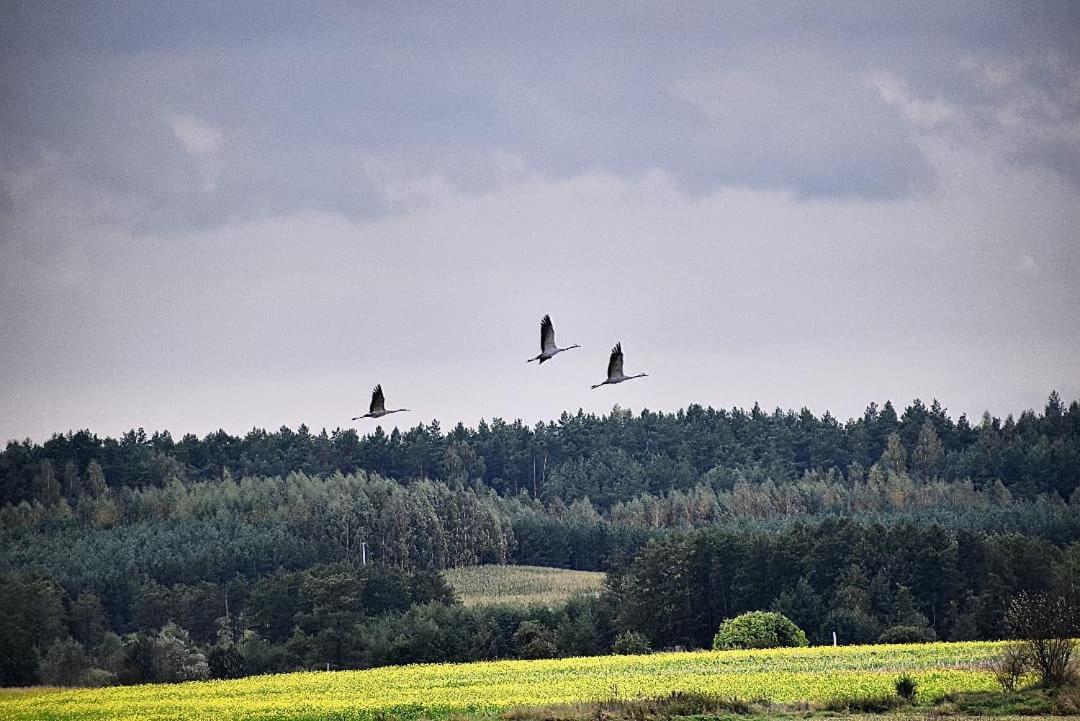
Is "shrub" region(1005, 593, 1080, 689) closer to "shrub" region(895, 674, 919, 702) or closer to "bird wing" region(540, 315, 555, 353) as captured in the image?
"shrub" region(895, 674, 919, 702)

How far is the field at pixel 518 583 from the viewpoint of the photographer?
136 m

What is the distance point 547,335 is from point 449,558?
12510 cm

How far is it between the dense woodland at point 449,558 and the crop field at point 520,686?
56.1ft

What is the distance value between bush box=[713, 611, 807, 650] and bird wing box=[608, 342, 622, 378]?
35.1 metres

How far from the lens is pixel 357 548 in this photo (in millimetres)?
153250

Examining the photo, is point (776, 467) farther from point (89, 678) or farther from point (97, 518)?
point (89, 678)

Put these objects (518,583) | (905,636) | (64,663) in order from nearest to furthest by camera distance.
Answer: (905,636), (64,663), (518,583)

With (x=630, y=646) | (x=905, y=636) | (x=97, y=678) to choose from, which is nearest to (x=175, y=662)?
(x=97, y=678)

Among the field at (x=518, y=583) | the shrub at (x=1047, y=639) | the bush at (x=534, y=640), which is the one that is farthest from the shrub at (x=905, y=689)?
the field at (x=518, y=583)

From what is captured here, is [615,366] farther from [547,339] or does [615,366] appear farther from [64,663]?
[64,663]

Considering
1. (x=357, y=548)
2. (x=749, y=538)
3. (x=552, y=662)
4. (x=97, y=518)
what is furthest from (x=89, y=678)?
(x=97, y=518)

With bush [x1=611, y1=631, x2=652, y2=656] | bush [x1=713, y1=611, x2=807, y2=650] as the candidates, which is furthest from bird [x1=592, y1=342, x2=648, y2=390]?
bush [x1=611, y1=631, x2=652, y2=656]

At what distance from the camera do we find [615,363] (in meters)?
37.5

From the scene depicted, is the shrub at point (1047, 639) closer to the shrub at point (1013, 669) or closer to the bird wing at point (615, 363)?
the shrub at point (1013, 669)
